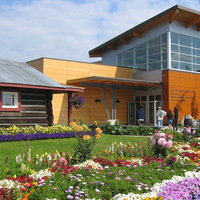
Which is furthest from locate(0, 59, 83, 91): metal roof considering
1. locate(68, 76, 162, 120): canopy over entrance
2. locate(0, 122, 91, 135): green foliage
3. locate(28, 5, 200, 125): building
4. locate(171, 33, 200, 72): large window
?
locate(171, 33, 200, 72): large window

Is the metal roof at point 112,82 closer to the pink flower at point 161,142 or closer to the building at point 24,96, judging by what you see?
the building at point 24,96

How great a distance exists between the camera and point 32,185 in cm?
481

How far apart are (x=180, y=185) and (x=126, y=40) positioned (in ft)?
84.5

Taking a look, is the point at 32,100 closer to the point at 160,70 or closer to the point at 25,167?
the point at 25,167

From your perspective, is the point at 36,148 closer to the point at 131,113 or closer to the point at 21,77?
the point at 21,77

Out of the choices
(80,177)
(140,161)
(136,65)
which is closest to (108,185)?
(80,177)

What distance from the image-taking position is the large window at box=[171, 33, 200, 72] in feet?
83.6

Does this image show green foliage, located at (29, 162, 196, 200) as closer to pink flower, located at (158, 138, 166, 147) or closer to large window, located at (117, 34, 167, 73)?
pink flower, located at (158, 138, 166, 147)

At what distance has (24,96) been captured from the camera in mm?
15188

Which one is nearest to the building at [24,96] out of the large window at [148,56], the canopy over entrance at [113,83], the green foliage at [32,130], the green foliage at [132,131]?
the green foliage at [32,130]

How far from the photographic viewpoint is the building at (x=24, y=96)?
47.0 feet

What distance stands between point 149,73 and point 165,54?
7.73ft

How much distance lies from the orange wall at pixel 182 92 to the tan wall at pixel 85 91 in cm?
431

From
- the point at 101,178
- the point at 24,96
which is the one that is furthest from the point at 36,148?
the point at 101,178
